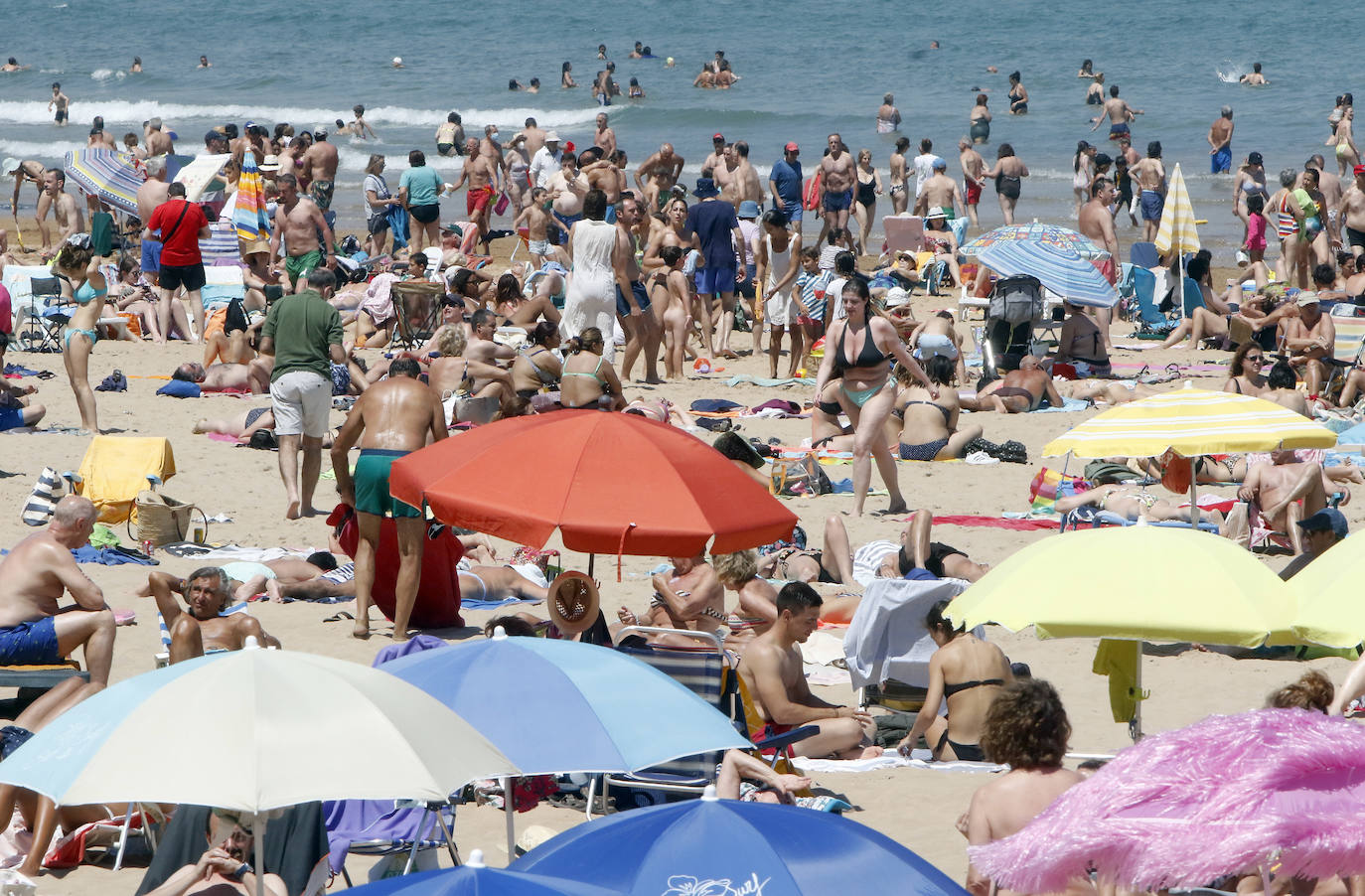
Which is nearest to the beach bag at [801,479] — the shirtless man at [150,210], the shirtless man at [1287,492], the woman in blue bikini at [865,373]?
the woman in blue bikini at [865,373]

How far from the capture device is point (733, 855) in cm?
323

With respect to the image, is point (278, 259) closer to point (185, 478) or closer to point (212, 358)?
point (212, 358)

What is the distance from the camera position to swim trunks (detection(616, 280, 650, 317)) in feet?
40.9

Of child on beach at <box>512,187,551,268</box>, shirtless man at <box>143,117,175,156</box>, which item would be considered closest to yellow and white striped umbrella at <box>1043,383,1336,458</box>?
child on beach at <box>512,187,551,268</box>

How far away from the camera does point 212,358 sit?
512 inches

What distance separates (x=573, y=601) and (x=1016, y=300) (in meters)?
8.15

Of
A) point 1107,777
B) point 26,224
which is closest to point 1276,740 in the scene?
point 1107,777

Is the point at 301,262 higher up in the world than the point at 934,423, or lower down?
higher up

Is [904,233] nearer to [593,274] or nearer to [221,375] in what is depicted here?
[593,274]

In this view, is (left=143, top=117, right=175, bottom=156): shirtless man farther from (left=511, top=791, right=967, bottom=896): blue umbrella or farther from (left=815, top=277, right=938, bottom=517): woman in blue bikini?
(left=511, top=791, right=967, bottom=896): blue umbrella

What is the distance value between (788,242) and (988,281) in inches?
103

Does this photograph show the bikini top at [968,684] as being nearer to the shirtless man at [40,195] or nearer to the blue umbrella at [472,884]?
the blue umbrella at [472,884]

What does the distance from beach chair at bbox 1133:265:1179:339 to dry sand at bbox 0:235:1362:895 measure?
2.95 feet

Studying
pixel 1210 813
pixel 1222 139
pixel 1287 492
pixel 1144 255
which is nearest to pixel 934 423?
pixel 1287 492
